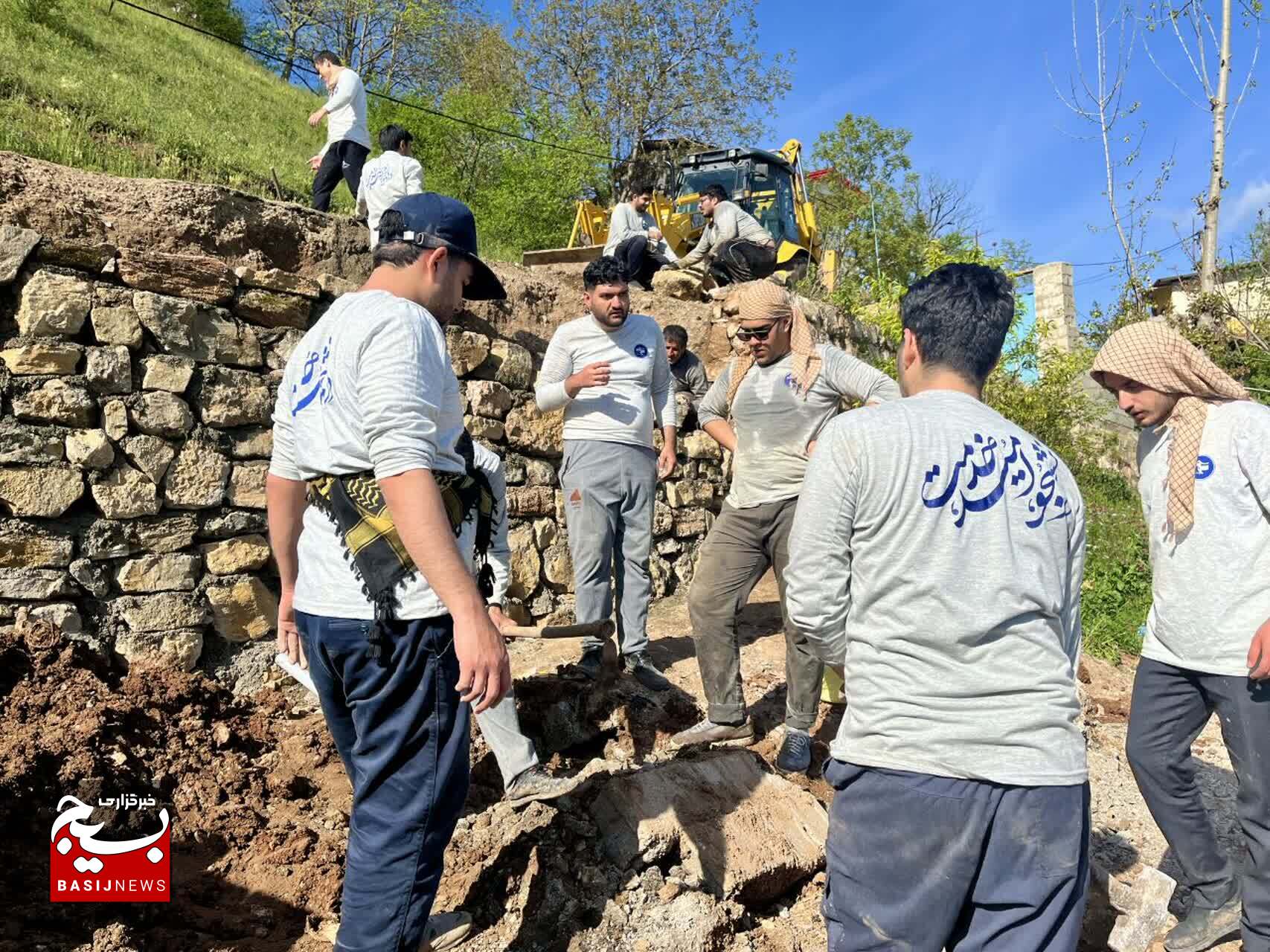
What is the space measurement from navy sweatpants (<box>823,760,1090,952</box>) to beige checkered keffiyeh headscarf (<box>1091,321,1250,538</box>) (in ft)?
5.00

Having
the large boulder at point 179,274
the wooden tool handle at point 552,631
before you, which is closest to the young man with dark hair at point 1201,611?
the wooden tool handle at point 552,631

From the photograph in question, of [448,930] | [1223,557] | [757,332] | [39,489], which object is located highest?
[757,332]

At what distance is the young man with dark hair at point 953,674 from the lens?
1554 mm

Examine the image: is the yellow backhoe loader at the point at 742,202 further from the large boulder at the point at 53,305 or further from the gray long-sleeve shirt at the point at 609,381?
the large boulder at the point at 53,305

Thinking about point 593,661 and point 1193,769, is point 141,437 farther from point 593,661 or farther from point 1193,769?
point 1193,769

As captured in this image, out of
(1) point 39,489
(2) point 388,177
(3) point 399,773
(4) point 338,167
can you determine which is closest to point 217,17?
(4) point 338,167

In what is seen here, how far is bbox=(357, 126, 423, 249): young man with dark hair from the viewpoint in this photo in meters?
6.09

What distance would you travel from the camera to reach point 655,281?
27.6 ft

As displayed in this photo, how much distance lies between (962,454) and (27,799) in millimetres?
3097

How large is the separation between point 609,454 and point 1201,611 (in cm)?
246

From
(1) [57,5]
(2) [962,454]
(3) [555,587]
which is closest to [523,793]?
(2) [962,454]

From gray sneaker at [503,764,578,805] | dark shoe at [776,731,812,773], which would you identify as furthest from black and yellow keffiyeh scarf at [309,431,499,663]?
dark shoe at [776,731,812,773]

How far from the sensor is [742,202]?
42.1ft

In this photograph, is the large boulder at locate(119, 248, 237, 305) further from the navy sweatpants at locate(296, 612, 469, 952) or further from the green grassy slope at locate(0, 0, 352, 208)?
the navy sweatpants at locate(296, 612, 469, 952)
